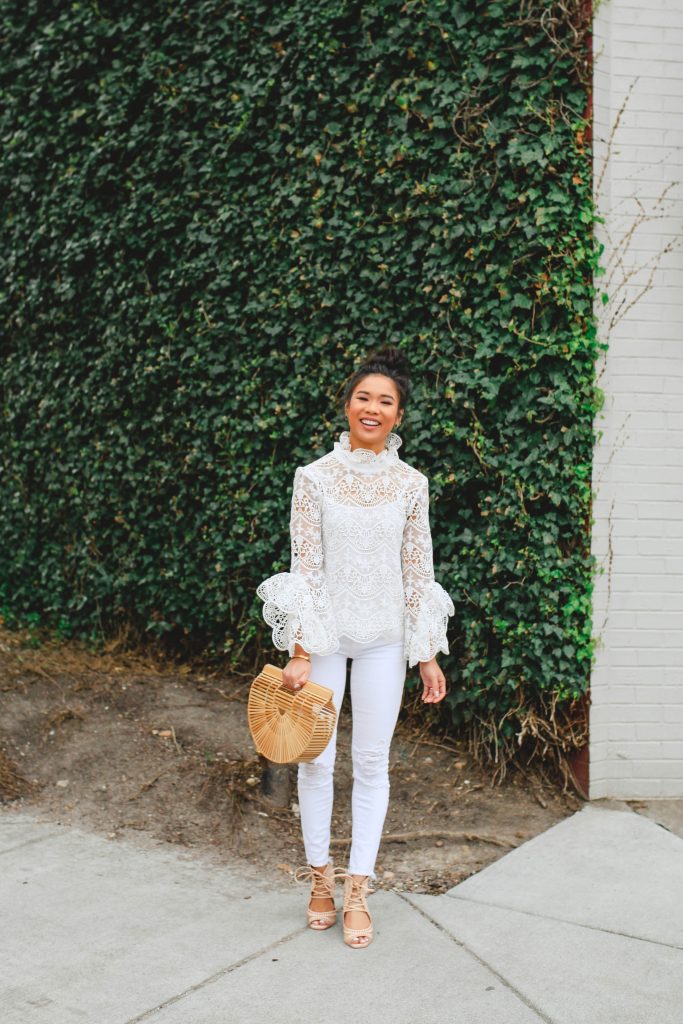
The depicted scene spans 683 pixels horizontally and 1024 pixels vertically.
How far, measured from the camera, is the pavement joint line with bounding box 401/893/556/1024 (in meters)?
2.87

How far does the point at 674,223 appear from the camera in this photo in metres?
4.45

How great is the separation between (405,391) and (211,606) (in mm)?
2641

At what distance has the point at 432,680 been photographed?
10.8 feet

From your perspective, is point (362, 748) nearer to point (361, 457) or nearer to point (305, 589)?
point (305, 589)

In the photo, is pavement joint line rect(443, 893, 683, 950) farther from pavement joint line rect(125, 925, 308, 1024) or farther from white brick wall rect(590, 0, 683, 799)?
white brick wall rect(590, 0, 683, 799)

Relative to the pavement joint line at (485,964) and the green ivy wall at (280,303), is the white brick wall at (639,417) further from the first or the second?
the pavement joint line at (485,964)

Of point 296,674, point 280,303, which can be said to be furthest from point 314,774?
point 280,303

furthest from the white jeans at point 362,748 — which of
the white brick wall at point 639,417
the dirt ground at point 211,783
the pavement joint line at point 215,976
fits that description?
the white brick wall at point 639,417

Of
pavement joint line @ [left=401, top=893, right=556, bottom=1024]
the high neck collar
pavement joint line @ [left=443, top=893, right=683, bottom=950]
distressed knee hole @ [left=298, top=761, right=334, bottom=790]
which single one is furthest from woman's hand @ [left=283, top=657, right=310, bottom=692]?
pavement joint line @ [left=443, top=893, right=683, bottom=950]

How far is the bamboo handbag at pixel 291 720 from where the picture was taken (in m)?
3.13

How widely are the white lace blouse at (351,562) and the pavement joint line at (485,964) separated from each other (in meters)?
0.90

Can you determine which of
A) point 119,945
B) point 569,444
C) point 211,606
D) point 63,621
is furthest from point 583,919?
point 63,621

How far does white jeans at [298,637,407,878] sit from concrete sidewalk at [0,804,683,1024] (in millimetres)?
317

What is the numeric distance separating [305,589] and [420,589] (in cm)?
39
